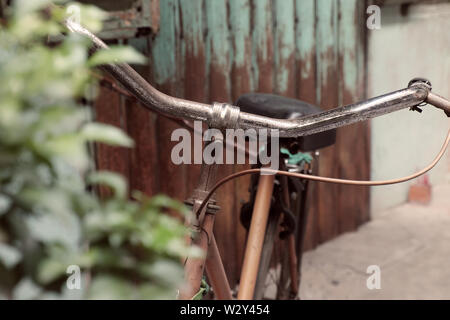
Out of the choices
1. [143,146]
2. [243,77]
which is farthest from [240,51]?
[143,146]

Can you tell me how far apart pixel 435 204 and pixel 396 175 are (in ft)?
1.60

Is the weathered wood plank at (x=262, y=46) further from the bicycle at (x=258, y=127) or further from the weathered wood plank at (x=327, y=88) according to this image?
the bicycle at (x=258, y=127)

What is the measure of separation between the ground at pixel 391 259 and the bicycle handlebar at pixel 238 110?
7.33 ft

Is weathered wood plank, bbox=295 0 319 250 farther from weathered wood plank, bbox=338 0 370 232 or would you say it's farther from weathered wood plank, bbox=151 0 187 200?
weathered wood plank, bbox=151 0 187 200

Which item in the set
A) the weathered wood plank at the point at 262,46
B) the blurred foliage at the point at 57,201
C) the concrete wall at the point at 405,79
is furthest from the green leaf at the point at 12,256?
the concrete wall at the point at 405,79

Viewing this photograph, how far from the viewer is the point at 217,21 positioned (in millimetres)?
3115

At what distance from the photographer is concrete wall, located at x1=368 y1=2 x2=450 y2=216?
4.45m

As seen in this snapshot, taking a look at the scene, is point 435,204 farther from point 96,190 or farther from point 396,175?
point 96,190

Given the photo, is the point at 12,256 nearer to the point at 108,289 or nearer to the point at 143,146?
the point at 108,289

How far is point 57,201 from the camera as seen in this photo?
532 mm

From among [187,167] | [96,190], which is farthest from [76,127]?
[187,167]

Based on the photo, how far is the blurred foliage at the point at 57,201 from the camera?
514 mm
